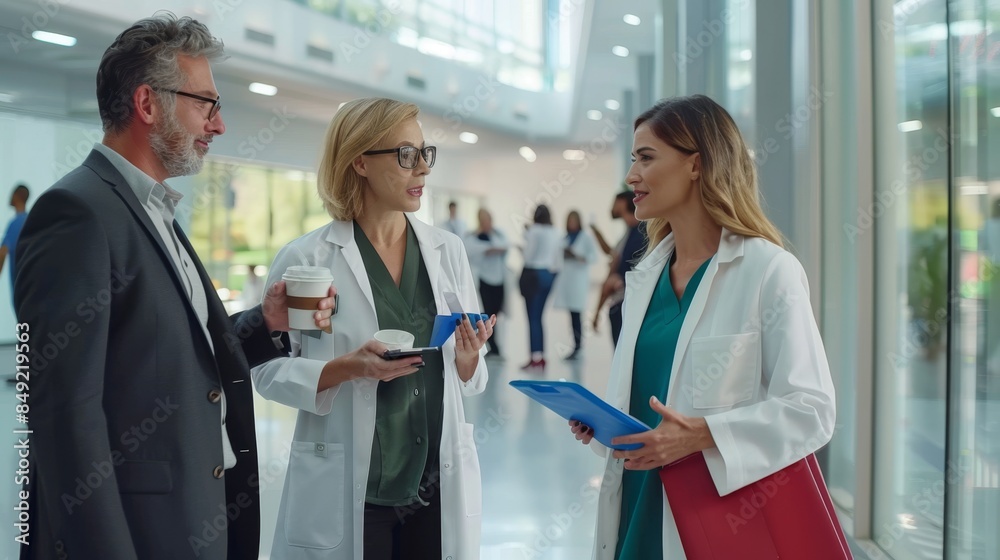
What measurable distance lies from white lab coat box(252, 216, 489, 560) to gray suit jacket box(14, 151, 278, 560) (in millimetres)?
359

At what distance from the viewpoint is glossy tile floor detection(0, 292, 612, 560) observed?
3.92m

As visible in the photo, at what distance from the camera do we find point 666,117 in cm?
193

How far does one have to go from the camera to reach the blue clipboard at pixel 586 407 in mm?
1537

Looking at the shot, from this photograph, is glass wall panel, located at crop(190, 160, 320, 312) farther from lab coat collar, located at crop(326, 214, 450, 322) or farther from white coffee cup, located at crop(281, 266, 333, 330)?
white coffee cup, located at crop(281, 266, 333, 330)

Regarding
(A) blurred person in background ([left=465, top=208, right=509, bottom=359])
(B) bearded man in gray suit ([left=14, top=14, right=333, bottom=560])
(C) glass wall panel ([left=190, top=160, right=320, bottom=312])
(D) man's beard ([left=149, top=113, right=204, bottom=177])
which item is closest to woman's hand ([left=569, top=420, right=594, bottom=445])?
(B) bearded man in gray suit ([left=14, top=14, right=333, bottom=560])

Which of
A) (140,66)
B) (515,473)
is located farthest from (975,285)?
(515,473)

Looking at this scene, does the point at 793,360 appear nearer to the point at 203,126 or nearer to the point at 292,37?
the point at 203,126

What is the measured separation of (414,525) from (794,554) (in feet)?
3.38

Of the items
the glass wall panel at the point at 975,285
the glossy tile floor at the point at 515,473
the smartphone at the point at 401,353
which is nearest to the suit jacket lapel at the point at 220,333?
the smartphone at the point at 401,353

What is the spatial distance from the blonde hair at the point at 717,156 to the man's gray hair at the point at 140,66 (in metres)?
1.11

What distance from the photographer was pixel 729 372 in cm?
170

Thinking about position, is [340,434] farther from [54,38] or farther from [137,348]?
[54,38]

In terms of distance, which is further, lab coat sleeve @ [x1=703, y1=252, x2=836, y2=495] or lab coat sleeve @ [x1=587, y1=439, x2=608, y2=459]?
lab coat sleeve @ [x1=587, y1=439, x2=608, y2=459]

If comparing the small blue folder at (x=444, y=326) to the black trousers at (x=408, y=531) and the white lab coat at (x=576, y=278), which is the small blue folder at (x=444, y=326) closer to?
the black trousers at (x=408, y=531)
